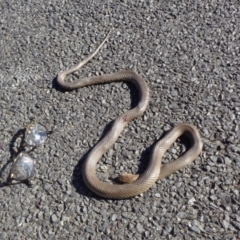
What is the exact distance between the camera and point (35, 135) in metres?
Result: 4.81

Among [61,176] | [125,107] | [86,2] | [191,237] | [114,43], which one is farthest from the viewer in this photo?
[86,2]

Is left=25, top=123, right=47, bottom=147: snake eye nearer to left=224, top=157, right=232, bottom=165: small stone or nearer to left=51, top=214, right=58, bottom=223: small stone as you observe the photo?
left=51, top=214, right=58, bottom=223: small stone

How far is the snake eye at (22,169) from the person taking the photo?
4422 millimetres

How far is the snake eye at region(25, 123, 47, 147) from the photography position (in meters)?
4.78

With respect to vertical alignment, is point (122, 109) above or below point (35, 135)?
above

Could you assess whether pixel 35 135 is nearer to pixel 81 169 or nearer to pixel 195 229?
pixel 81 169

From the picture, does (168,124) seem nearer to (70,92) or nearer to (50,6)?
(70,92)

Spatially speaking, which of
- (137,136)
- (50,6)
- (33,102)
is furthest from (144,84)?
(50,6)

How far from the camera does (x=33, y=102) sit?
5.37 m

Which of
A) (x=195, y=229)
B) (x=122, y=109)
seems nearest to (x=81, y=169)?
(x=122, y=109)

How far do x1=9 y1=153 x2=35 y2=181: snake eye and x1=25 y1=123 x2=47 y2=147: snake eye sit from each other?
0.30 meters

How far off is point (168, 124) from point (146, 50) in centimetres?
133

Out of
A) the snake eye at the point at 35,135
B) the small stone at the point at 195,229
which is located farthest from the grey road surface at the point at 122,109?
the snake eye at the point at 35,135

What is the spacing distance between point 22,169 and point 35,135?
503 millimetres
